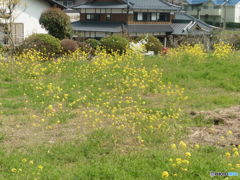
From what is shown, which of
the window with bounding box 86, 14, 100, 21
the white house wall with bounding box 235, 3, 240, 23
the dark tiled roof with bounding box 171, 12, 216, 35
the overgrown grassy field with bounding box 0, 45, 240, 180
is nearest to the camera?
the overgrown grassy field with bounding box 0, 45, 240, 180

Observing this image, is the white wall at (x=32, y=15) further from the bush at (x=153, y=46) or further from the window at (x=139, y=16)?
the bush at (x=153, y=46)

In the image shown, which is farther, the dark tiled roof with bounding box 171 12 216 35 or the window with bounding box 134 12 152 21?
the dark tiled roof with bounding box 171 12 216 35

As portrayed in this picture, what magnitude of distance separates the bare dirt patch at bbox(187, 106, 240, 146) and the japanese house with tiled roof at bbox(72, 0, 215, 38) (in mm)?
20713

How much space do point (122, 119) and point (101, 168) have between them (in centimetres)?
163

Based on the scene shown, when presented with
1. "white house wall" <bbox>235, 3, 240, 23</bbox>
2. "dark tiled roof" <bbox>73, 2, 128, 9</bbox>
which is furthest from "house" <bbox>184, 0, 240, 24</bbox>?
"dark tiled roof" <bbox>73, 2, 128, 9</bbox>

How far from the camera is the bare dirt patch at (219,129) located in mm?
5137

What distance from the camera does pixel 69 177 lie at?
13.4ft

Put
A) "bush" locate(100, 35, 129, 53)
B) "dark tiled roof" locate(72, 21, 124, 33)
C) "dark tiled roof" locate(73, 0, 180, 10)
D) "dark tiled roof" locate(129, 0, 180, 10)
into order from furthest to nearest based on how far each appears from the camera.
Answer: "dark tiled roof" locate(129, 0, 180, 10) < "dark tiled roof" locate(73, 0, 180, 10) < "dark tiled roof" locate(72, 21, 124, 33) < "bush" locate(100, 35, 129, 53)

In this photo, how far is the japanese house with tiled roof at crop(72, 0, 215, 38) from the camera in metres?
27.4

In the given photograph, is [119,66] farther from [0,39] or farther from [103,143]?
[0,39]

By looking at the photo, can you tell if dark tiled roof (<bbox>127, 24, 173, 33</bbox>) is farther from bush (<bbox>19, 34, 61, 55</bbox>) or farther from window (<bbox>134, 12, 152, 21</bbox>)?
bush (<bbox>19, 34, 61, 55</bbox>)

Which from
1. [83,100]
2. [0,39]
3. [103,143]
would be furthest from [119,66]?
[0,39]

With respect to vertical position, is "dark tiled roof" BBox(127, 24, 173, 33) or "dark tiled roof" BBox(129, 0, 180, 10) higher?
"dark tiled roof" BBox(129, 0, 180, 10)

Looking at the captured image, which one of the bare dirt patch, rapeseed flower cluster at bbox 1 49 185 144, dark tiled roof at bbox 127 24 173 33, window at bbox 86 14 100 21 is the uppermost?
window at bbox 86 14 100 21
